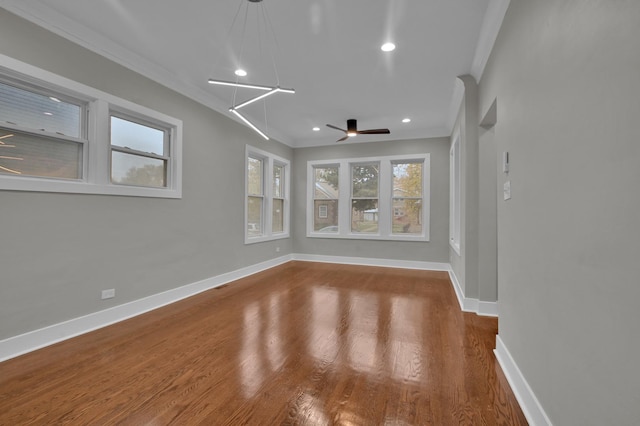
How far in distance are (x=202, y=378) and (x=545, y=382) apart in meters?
2.13

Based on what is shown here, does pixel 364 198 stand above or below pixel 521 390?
above

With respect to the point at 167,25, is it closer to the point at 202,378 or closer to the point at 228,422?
the point at 202,378

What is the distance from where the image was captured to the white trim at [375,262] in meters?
6.01

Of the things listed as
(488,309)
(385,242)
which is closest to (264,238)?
(385,242)

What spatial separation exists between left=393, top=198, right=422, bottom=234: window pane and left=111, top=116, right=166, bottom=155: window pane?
15.2 feet

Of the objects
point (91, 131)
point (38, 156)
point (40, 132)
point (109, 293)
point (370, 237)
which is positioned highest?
point (91, 131)

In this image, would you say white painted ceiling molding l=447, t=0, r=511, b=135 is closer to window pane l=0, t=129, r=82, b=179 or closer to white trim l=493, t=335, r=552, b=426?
white trim l=493, t=335, r=552, b=426

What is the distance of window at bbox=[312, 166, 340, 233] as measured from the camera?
693 cm

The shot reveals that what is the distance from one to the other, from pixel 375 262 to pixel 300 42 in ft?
15.4

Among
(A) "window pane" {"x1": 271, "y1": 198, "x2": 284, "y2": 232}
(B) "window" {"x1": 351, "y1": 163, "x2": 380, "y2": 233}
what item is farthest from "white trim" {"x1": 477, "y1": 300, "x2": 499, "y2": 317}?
(A) "window pane" {"x1": 271, "y1": 198, "x2": 284, "y2": 232}

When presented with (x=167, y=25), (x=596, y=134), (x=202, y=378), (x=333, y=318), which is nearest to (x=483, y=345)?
(x=333, y=318)

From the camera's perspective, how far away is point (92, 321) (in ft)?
9.56

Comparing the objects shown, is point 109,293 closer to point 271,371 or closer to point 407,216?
point 271,371

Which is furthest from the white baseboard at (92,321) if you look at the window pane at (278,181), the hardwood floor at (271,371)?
the window pane at (278,181)
